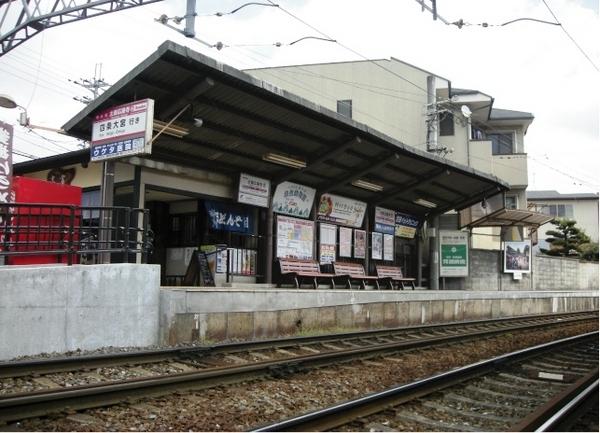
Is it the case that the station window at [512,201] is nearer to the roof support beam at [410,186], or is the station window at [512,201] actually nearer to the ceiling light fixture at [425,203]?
the ceiling light fixture at [425,203]

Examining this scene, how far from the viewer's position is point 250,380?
7.75m

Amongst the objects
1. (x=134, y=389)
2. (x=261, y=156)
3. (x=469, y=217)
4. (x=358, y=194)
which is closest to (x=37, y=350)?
(x=134, y=389)

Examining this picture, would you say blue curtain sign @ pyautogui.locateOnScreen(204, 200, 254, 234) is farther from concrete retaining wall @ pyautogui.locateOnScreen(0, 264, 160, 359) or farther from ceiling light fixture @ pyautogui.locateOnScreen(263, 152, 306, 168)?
concrete retaining wall @ pyautogui.locateOnScreen(0, 264, 160, 359)

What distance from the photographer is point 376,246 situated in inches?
891

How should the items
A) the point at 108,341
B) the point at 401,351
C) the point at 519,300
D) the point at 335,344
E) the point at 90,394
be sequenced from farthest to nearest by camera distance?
1. the point at 519,300
2. the point at 335,344
3. the point at 401,351
4. the point at 108,341
5. the point at 90,394

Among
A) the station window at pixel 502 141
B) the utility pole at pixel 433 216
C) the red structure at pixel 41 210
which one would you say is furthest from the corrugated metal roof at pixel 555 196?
the red structure at pixel 41 210

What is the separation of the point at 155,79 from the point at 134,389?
24.3 feet

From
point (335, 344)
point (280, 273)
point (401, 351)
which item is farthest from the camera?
point (280, 273)

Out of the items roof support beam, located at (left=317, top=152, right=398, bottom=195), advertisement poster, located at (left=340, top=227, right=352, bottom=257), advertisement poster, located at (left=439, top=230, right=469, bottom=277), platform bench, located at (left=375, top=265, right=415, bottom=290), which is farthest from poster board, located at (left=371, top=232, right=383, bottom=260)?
advertisement poster, located at (left=439, top=230, right=469, bottom=277)

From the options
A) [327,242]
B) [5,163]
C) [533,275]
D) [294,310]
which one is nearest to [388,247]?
[327,242]

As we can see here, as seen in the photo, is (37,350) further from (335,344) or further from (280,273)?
(280,273)

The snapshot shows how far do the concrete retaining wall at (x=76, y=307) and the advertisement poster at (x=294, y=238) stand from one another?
799 cm

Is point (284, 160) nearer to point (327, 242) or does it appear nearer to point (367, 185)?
point (367, 185)

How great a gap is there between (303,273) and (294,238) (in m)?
1.69
